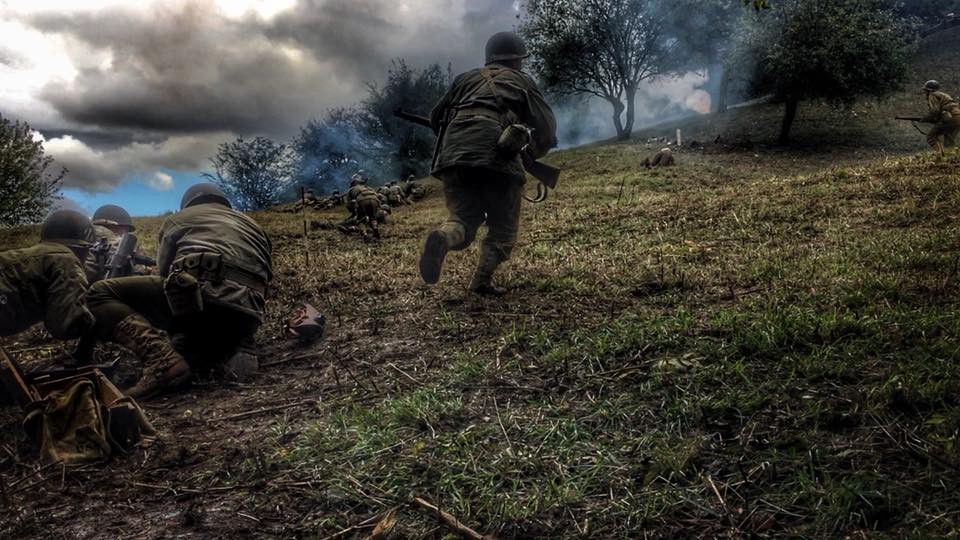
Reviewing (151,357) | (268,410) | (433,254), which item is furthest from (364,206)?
(268,410)

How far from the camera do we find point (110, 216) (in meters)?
8.34

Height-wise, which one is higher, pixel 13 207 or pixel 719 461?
pixel 13 207

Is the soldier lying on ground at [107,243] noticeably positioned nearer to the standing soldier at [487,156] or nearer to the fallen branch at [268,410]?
the standing soldier at [487,156]

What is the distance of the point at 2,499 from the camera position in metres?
2.95

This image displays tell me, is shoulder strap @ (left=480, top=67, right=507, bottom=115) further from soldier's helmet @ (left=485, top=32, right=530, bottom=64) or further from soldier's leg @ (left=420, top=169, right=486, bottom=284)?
soldier's leg @ (left=420, top=169, right=486, bottom=284)

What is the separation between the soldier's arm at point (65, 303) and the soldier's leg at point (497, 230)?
302cm

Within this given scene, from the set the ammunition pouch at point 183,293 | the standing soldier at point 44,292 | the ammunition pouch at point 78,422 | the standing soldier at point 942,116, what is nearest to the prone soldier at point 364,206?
the standing soldier at point 44,292

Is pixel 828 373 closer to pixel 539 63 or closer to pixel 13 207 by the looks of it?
pixel 13 207

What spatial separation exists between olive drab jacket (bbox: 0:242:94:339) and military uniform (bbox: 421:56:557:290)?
256 cm

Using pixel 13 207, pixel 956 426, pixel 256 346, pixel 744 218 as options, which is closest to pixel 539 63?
pixel 13 207

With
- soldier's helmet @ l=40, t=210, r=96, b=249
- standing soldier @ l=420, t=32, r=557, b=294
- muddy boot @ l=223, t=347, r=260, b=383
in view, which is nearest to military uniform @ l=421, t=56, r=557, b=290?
standing soldier @ l=420, t=32, r=557, b=294

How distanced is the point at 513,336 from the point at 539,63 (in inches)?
1236

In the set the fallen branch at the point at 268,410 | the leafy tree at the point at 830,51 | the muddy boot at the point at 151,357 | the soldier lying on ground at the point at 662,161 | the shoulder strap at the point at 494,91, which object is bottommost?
the fallen branch at the point at 268,410

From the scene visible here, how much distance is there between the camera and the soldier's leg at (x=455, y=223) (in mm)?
5488
